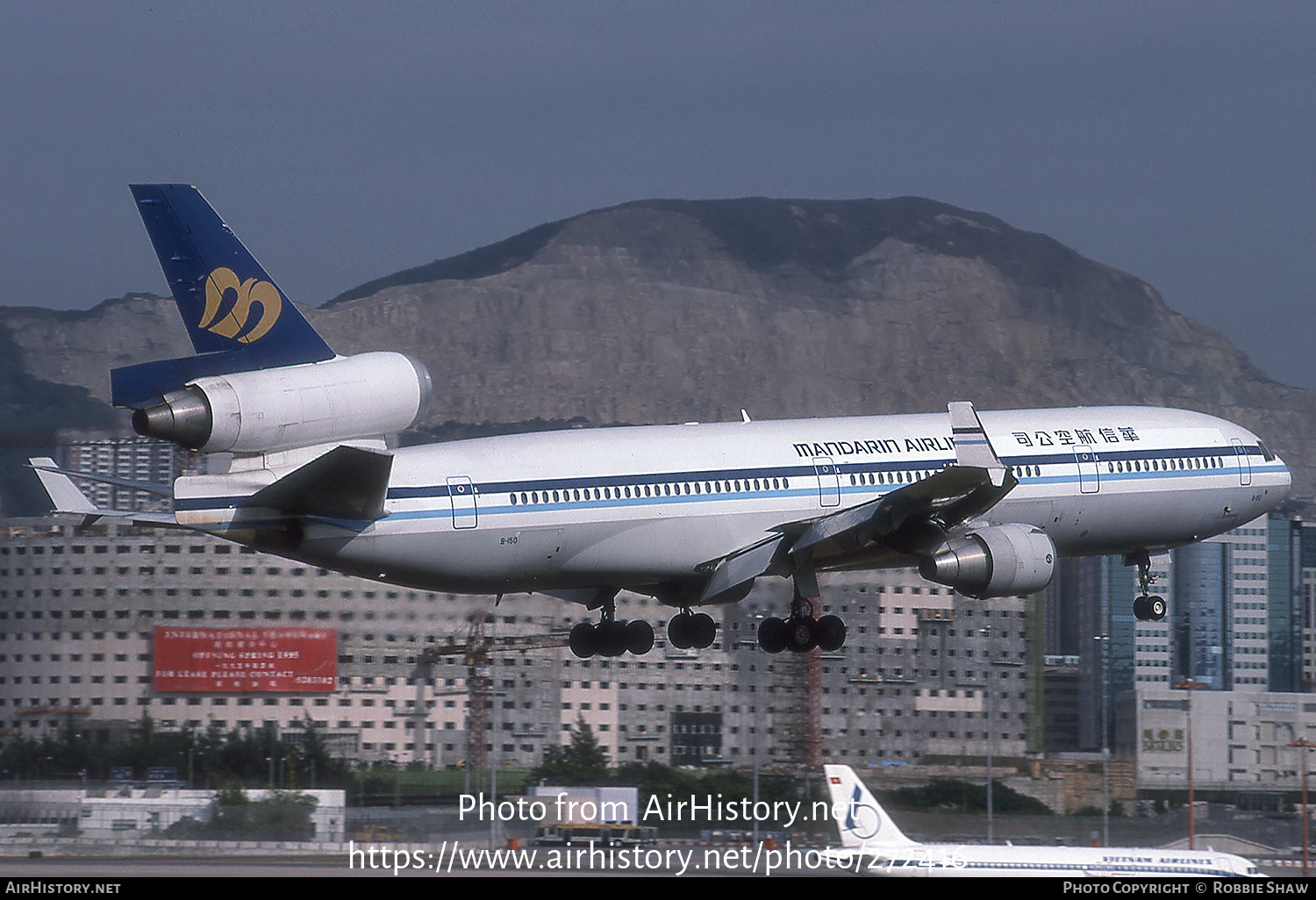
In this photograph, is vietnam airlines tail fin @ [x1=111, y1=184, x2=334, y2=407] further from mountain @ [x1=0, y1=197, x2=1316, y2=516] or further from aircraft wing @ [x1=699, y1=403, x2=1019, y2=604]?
mountain @ [x1=0, y1=197, x2=1316, y2=516]

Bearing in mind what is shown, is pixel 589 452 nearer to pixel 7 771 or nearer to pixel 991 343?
pixel 7 771

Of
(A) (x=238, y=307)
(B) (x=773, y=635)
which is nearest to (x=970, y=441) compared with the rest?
(B) (x=773, y=635)

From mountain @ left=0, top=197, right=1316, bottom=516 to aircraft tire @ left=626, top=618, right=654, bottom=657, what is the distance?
74069 millimetres

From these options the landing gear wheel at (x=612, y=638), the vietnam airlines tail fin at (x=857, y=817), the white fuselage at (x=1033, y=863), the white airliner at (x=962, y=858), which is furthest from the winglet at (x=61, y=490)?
the white fuselage at (x=1033, y=863)

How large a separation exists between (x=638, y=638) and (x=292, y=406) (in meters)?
12.2

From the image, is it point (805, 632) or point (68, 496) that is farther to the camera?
point (805, 632)

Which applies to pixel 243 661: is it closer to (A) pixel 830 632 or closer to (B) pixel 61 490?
(B) pixel 61 490

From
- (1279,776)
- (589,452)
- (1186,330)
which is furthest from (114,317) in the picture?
(1186,330)

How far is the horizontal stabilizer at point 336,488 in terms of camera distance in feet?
97.8

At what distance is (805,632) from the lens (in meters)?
37.1

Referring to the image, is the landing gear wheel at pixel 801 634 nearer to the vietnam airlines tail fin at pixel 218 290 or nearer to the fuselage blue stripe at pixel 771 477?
the fuselage blue stripe at pixel 771 477

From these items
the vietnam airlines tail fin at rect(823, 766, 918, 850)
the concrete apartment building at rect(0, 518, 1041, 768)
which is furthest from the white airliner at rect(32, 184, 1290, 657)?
the concrete apartment building at rect(0, 518, 1041, 768)

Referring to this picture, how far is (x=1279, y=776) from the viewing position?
234ft
